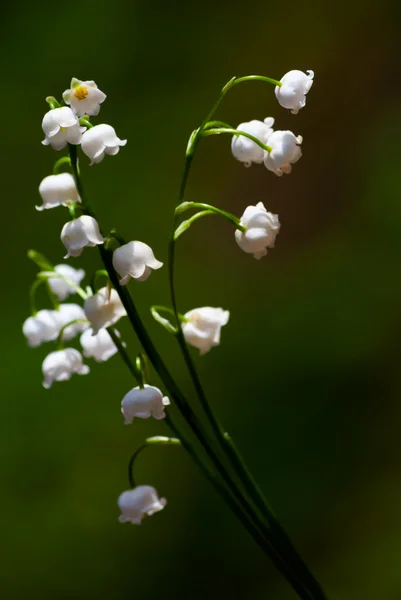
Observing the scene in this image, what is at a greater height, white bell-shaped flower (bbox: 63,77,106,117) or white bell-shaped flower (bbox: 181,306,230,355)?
white bell-shaped flower (bbox: 63,77,106,117)

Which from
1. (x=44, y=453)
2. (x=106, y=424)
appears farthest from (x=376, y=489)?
(x=44, y=453)

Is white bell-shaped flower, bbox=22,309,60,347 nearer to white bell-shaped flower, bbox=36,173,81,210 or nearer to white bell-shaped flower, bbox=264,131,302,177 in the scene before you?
white bell-shaped flower, bbox=36,173,81,210

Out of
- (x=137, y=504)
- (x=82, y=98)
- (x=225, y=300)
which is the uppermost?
(x=225, y=300)

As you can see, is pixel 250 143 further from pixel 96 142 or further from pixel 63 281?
pixel 63 281

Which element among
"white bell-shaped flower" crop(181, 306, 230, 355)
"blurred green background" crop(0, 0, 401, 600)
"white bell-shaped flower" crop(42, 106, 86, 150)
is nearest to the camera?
"white bell-shaped flower" crop(42, 106, 86, 150)

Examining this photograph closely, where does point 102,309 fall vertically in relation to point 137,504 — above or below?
above

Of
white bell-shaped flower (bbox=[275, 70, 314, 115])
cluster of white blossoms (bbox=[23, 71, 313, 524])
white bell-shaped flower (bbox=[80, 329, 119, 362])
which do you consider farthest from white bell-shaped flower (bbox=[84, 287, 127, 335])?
white bell-shaped flower (bbox=[275, 70, 314, 115])

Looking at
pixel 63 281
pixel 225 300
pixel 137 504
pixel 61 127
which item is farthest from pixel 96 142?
pixel 225 300

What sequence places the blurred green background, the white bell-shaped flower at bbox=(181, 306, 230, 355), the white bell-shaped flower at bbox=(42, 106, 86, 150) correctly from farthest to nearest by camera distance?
1. the blurred green background
2. the white bell-shaped flower at bbox=(181, 306, 230, 355)
3. the white bell-shaped flower at bbox=(42, 106, 86, 150)

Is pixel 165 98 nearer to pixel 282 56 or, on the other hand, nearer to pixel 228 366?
pixel 282 56
